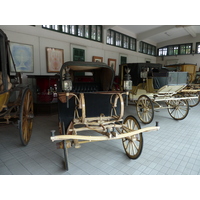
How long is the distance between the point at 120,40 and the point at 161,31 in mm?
2793

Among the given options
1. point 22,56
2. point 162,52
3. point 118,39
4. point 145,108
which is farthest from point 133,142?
point 162,52

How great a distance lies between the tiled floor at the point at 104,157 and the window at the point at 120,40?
24.6 feet

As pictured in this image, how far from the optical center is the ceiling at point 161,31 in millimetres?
10214

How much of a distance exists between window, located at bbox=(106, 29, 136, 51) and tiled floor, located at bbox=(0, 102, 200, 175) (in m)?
7.50

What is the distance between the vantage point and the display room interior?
2.18 m

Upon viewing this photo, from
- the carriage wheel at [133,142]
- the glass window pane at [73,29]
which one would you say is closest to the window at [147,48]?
the glass window pane at [73,29]

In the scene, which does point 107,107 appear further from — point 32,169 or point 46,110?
point 46,110

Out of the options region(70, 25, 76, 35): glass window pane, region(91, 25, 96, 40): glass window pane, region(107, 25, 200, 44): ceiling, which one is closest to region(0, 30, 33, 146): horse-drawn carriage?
region(70, 25, 76, 35): glass window pane

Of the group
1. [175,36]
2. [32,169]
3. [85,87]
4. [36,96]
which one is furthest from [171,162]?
[175,36]

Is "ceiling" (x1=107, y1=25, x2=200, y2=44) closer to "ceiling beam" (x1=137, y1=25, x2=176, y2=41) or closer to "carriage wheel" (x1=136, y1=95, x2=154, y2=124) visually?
"ceiling beam" (x1=137, y1=25, x2=176, y2=41)

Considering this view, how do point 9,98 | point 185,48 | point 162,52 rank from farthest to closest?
1. point 162,52
2. point 185,48
3. point 9,98

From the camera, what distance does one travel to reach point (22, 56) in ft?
18.1

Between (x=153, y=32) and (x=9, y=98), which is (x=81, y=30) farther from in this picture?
(x=9, y=98)

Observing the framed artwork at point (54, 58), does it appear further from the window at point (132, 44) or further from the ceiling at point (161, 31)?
the window at point (132, 44)
